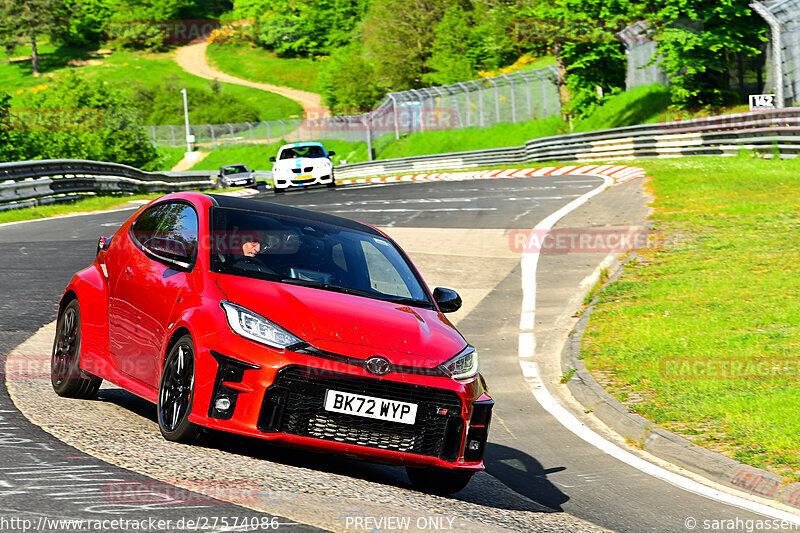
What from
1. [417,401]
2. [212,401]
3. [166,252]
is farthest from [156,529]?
[166,252]

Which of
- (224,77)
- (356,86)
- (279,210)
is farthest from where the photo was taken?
(224,77)

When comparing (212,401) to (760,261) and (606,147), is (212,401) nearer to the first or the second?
(760,261)

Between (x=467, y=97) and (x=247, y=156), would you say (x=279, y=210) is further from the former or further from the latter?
(x=247, y=156)

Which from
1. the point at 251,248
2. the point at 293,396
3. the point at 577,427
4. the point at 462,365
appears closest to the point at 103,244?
the point at 251,248

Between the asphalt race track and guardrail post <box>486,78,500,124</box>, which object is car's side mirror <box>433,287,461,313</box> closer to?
the asphalt race track

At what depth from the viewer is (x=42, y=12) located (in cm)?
14775

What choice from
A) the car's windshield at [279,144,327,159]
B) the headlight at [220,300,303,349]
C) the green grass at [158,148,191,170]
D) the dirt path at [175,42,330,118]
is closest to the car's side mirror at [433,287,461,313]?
the headlight at [220,300,303,349]

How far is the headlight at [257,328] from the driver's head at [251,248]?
0.83 m

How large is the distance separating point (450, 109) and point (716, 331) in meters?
50.5

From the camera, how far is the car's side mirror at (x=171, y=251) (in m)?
A: 6.38

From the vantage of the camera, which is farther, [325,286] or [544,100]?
[544,100]

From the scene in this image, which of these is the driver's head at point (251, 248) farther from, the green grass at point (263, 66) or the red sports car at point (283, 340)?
the green grass at point (263, 66)

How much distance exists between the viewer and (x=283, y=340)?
5.60 metres

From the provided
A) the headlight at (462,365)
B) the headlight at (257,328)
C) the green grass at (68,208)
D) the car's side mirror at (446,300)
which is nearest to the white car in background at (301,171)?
the green grass at (68,208)
